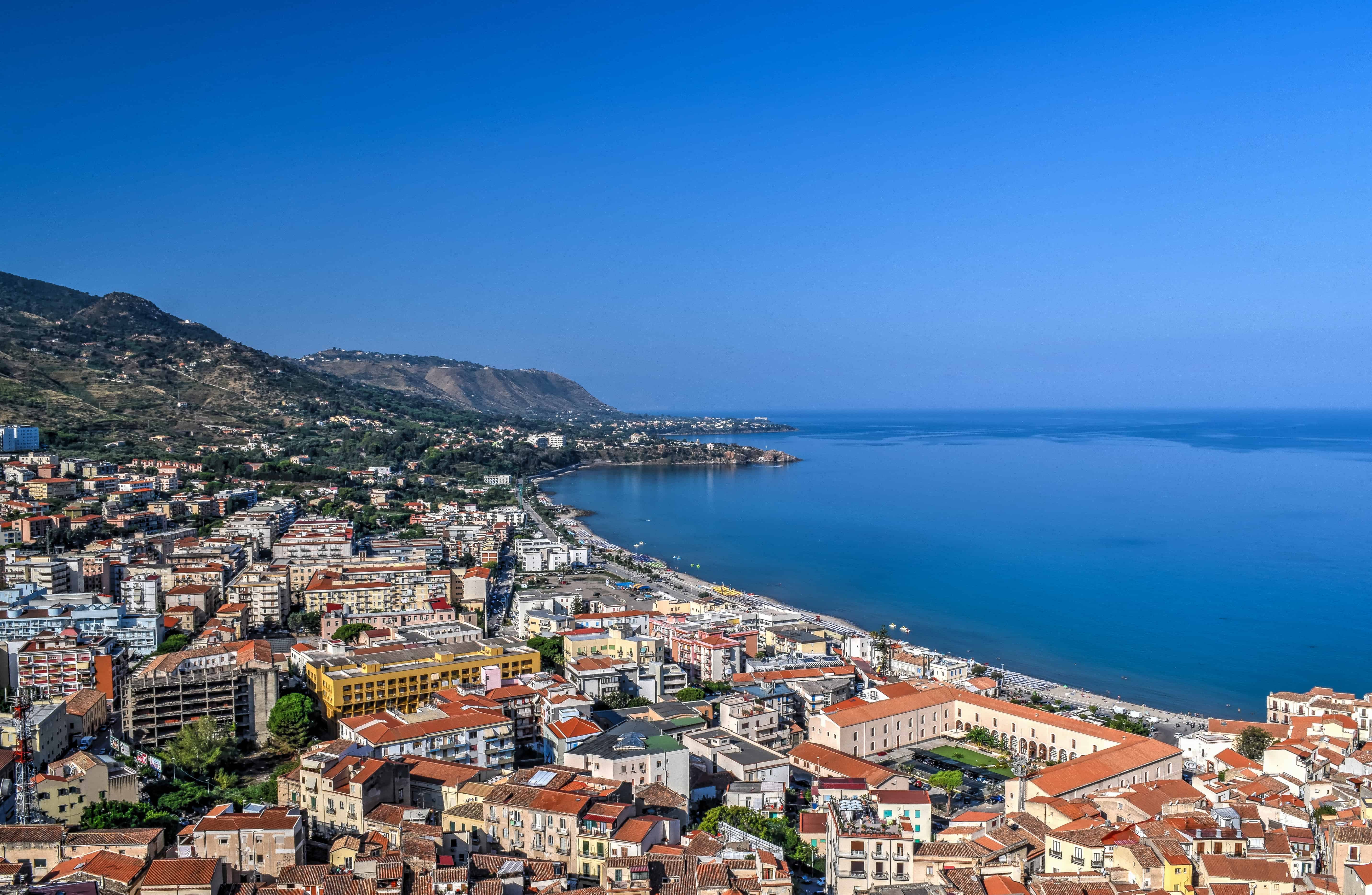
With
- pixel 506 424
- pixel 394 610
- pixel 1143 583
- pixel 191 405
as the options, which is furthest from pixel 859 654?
pixel 506 424

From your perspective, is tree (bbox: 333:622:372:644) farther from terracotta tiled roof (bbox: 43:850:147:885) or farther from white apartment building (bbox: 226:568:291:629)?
terracotta tiled roof (bbox: 43:850:147:885)

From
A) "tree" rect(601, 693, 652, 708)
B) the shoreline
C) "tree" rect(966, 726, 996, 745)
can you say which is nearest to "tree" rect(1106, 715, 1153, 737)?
the shoreline

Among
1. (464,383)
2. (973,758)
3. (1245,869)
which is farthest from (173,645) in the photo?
(464,383)

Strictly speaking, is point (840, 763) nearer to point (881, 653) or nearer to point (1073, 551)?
point (881, 653)

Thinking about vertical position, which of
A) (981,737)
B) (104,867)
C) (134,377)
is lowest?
(981,737)

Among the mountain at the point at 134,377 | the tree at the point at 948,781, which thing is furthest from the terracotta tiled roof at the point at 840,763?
the mountain at the point at 134,377
